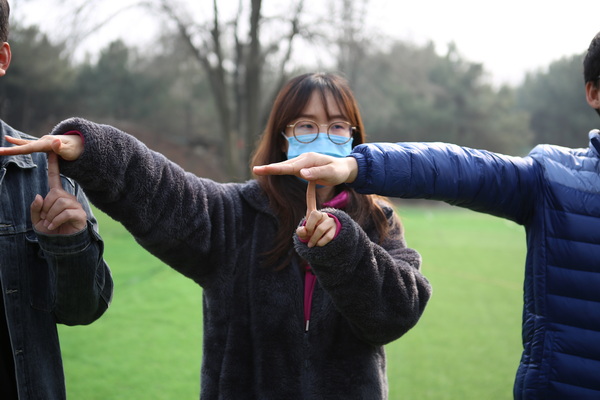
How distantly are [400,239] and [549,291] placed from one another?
0.53 meters

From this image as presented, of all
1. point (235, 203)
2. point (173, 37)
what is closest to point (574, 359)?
point (235, 203)

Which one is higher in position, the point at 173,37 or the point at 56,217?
the point at 173,37

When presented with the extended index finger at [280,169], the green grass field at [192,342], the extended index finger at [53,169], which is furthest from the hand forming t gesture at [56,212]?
the green grass field at [192,342]

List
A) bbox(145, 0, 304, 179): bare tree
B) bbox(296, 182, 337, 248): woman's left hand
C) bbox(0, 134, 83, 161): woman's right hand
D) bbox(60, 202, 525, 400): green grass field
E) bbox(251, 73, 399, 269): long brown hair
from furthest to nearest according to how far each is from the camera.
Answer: bbox(145, 0, 304, 179): bare tree
bbox(60, 202, 525, 400): green grass field
bbox(251, 73, 399, 269): long brown hair
bbox(296, 182, 337, 248): woman's left hand
bbox(0, 134, 83, 161): woman's right hand

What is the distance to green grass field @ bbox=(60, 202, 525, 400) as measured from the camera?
12.6ft

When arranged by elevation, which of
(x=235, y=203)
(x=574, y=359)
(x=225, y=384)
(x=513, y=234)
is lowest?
(x=513, y=234)

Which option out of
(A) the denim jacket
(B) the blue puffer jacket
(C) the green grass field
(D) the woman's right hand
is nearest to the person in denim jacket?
(A) the denim jacket

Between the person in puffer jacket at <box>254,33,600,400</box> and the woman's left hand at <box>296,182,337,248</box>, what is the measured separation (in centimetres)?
8

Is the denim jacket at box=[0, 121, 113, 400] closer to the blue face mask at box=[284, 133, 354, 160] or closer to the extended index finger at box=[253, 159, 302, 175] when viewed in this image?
the extended index finger at box=[253, 159, 302, 175]

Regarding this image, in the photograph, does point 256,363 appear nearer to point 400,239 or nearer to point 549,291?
point 400,239

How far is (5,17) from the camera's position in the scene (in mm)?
1571

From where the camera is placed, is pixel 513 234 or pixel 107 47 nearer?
pixel 513 234

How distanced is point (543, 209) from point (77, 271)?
126 cm

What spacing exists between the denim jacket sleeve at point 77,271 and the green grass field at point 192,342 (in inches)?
82.9
